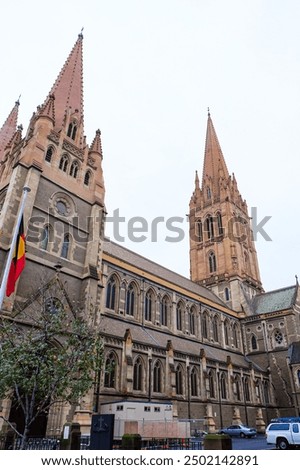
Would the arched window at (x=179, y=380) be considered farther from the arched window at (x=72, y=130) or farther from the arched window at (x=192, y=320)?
the arched window at (x=72, y=130)

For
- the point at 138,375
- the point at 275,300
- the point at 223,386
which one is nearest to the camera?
the point at 138,375

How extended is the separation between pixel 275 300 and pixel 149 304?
24358mm

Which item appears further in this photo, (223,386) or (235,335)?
(235,335)

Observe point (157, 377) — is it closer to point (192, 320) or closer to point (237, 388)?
point (192, 320)

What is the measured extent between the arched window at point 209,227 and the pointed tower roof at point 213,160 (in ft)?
22.0

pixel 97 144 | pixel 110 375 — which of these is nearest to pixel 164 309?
pixel 110 375

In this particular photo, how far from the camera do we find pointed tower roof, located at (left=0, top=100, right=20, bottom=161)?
3944 cm

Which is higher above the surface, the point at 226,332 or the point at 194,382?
the point at 226,332

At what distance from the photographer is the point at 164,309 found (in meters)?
38.3

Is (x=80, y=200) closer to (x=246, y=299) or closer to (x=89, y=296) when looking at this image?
(x=89, y=296)

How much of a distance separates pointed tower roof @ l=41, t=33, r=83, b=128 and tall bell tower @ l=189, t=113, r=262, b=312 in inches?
1325

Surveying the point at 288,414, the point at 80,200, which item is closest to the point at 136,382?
the point at 80,200

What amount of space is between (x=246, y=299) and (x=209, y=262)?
372 inches

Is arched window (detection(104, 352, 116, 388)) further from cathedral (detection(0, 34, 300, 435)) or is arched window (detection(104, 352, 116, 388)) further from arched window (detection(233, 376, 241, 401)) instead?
arched window (detection(233, 376, 241, 401))
